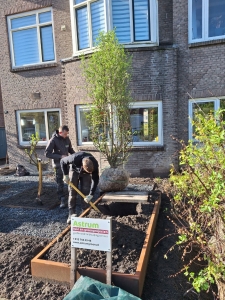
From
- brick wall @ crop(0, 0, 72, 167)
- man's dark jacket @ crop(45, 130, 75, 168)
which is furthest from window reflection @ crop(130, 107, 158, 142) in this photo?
brick wall @ crop(0, 0, 72, 167)

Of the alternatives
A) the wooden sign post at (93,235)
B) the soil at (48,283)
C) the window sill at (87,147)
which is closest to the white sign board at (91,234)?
the wooden sign post at (93,235)

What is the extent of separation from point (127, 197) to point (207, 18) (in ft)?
20.1

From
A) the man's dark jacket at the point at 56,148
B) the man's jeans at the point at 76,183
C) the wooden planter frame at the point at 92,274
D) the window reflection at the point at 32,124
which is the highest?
the window reflection at the point at 32,124

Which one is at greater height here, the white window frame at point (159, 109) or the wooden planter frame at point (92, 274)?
the white window frame at point (159, 109)

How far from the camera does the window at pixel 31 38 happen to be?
9461 millimetres

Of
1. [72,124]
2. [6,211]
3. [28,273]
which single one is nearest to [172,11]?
[72,124]

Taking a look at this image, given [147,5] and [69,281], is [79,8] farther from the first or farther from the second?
[69,281]

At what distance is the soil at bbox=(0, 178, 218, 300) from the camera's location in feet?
8.94

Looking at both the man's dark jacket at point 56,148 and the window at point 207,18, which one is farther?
the window at point 207,18

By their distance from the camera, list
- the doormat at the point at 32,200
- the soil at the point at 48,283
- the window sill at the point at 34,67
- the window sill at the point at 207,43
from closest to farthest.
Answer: the soil at the point at 48,283 → the doormat at the point at 32,200 → the window sill at the point at 207,43 → the window sill at the point at 34,67

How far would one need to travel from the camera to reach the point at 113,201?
489 centimetres

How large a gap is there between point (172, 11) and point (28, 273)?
8048 millimetres

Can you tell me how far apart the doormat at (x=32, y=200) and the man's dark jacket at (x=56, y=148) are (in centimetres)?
95

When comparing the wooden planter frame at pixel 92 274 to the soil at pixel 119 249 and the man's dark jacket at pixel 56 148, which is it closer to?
the soil at pixel 119 249
